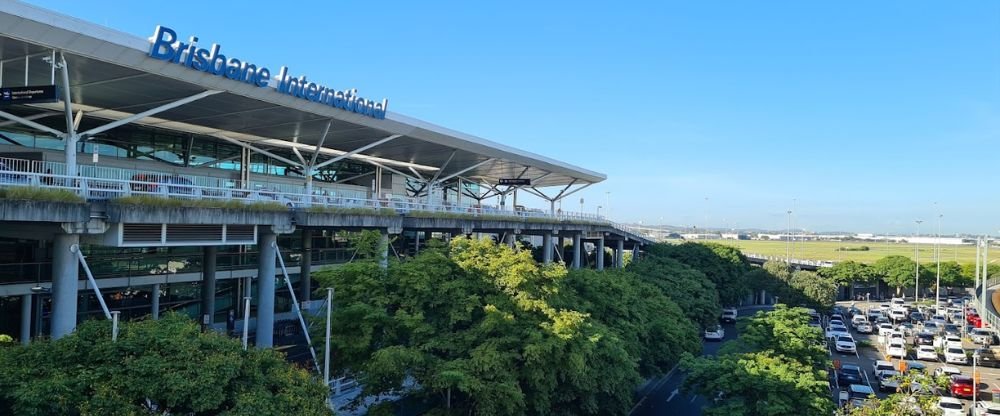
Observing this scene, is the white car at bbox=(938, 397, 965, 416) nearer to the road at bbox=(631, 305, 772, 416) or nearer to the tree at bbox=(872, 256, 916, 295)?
the road at bbox=(631, 305, 772, 416)

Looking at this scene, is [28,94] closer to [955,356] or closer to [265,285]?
[265,285]

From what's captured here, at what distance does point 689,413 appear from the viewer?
3344 cm

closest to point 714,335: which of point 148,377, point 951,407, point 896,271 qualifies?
point 951,407

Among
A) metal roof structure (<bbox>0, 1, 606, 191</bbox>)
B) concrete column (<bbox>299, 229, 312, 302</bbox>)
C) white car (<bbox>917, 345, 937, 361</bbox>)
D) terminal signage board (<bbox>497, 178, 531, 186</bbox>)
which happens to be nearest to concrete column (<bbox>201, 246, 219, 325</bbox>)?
concrete column (<bbox>299, 229, 312, 302</bbox>)

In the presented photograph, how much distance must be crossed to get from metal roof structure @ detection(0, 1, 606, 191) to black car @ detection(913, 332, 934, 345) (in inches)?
1487

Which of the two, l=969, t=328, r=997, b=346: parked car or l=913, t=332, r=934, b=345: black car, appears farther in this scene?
l=969, t=328, r=997, b=346: parked car

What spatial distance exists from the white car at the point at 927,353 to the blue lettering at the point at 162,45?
5395cm

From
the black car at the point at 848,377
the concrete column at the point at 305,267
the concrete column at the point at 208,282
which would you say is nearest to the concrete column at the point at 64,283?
the concrete column at the point at 208,282

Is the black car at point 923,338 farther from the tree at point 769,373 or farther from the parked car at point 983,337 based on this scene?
the tree at point 769,373

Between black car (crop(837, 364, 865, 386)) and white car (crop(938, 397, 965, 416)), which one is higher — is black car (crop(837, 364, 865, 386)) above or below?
below

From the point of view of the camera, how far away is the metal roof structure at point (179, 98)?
1892 cm

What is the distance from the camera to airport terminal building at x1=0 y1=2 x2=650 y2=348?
19.1 metres

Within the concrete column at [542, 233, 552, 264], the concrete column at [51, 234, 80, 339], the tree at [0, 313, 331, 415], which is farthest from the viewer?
the concrete column at [542, 233, 552, 264]

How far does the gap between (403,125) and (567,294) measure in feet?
45.9
